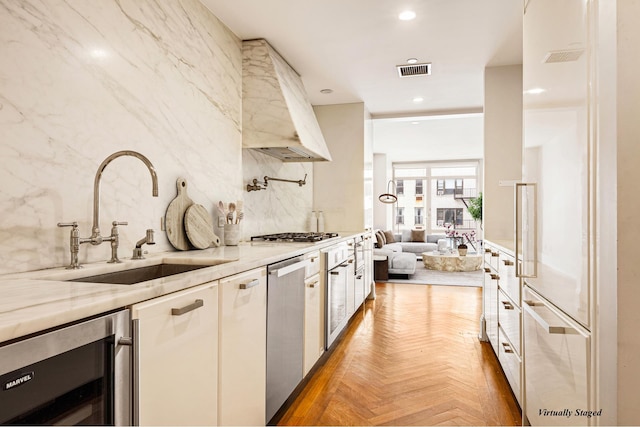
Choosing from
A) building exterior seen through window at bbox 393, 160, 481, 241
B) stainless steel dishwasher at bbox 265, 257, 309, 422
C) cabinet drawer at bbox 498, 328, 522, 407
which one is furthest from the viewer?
building exterior seen through window at bbox 393, 160, 481, 241

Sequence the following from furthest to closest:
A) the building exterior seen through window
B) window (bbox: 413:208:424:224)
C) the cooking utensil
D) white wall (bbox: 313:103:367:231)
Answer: window (bbox: 413:208:424:224), the building exterior seen through window, white wall (bbox: 313:103:367:231), the cooking utensil

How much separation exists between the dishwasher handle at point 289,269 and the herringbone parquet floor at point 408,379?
2.66 ft

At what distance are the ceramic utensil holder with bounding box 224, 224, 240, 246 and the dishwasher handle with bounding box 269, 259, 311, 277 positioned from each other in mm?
565

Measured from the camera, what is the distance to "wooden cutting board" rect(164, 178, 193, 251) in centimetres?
232

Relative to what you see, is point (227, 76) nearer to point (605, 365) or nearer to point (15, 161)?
point (15, 161)

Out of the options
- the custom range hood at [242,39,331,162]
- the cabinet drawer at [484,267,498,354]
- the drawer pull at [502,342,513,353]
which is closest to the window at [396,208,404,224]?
the cabinet drawer at [484,267,498,354]

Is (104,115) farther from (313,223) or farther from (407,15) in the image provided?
(313,223)

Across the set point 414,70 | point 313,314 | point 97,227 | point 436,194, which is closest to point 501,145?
point 414,70

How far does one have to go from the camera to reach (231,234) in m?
2.80

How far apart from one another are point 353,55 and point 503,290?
91.1 inches

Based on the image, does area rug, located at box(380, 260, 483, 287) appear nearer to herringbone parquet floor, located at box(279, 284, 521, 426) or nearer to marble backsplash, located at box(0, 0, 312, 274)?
herringbone parquet floor, located at box(279, 284, 521, 426)

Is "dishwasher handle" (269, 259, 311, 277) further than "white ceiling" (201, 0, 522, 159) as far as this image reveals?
No

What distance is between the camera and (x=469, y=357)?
3.20 meters

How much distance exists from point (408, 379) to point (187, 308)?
197cm
